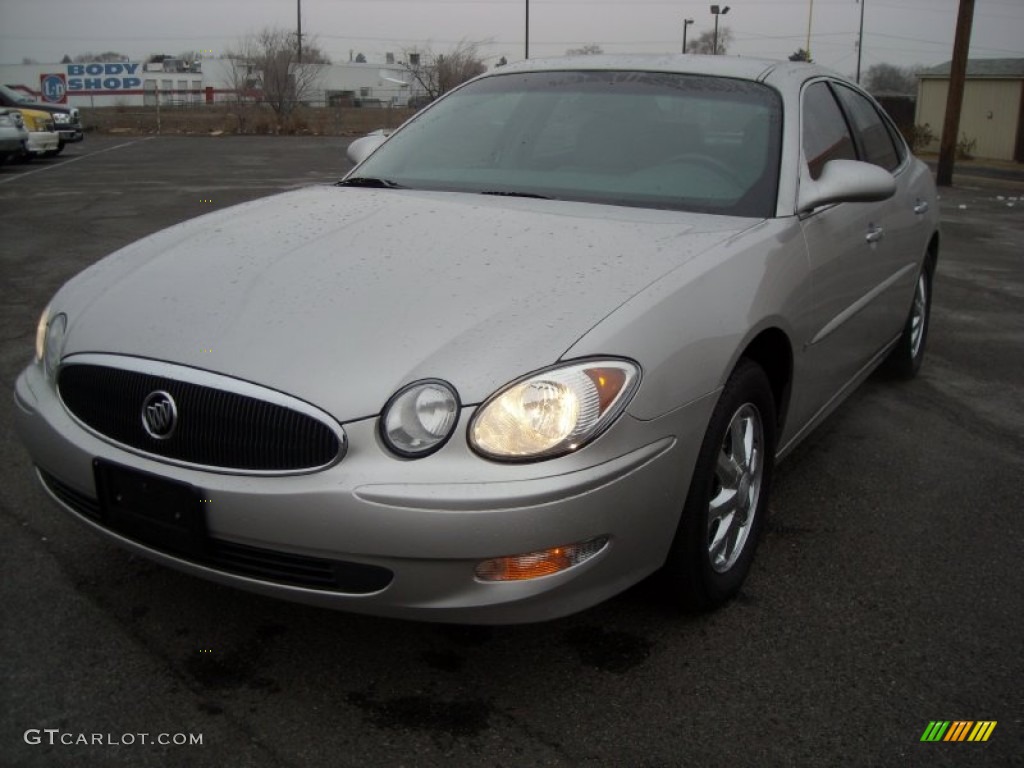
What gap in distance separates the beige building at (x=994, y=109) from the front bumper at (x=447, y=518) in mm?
29090

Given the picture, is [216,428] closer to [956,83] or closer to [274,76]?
[956,83]

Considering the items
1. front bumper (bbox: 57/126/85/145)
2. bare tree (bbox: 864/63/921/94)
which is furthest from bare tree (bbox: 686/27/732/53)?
front bumper (bbox: 57/126/85/145)

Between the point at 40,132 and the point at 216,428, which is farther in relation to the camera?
the point at 40,132

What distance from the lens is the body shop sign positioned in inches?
2197

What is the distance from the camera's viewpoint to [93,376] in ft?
8.13

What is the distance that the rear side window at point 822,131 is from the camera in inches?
137

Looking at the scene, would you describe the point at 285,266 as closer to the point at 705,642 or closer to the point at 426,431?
the point at 426,431

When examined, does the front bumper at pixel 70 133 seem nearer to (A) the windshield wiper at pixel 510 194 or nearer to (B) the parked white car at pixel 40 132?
(B) the parked white car at pixel 40 132

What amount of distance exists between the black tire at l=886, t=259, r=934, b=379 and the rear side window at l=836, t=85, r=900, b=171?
0.67 m

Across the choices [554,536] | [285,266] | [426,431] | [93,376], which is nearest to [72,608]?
[93,376]

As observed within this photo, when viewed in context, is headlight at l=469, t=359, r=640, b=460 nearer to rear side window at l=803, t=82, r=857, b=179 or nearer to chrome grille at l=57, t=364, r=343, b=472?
chrome grille at l=57, t=364, r=343, b=472

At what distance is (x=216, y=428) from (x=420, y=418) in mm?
469

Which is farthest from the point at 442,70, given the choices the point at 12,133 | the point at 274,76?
the point at 12,133

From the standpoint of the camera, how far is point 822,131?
371cm
